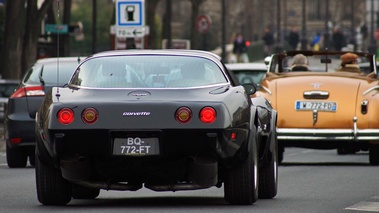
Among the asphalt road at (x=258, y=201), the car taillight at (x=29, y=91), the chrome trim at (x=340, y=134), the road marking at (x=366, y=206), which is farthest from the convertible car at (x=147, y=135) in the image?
the chrome trim at (x=340, y=134)

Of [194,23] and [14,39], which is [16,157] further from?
[194,23]

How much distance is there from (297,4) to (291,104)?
113724 mm

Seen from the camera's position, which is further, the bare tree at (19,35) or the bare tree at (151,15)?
the bare tree at (151,15)

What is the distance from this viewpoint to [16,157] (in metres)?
20.0

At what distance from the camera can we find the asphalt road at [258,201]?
12039 mm

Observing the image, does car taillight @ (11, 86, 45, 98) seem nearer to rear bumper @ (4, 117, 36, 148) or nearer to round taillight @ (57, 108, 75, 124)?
rear bumper @ (4, 117, 36, 148)

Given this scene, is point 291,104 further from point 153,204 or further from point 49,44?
point 49,44

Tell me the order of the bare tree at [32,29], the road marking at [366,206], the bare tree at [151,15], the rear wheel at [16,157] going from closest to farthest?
the road marking at [366,206], the rear wheel at [16,157], the bare tree at [32,29], the bare tree at [151,15]

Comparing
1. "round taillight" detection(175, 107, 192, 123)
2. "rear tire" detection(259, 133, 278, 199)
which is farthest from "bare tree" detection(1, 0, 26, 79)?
"round taillight" detection(175, 107, 192, 123)

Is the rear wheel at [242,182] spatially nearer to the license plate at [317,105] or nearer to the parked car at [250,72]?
the license plate at [317,105]

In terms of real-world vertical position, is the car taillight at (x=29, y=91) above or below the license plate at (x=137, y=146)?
below

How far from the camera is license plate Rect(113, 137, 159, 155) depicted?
11469 mm

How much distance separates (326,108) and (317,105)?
0.12m

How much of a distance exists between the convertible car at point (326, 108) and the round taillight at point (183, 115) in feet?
28.3
